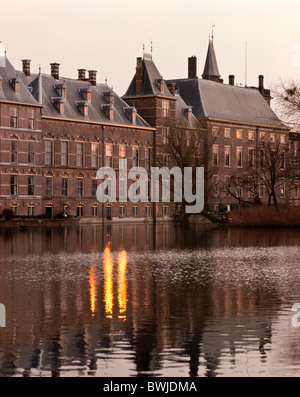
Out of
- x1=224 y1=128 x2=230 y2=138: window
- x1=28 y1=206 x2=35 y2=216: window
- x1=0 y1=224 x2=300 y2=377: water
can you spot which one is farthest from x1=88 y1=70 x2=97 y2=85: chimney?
x1=0 y1=224 x2=300 y2=377: water

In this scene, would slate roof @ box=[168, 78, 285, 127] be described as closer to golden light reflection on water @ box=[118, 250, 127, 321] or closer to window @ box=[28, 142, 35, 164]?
window @ box=[28, 142, 35, 164]

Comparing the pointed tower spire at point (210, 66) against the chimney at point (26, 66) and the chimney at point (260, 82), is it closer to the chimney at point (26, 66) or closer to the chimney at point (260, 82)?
the chimney at point (260, 82)

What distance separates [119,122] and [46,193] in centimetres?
1193

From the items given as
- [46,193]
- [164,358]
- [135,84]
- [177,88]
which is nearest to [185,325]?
[164,358]

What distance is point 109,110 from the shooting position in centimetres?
8156

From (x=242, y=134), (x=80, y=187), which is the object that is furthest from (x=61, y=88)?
(x=242, y=134)

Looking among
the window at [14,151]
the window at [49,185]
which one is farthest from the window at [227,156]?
the window at [14,151]

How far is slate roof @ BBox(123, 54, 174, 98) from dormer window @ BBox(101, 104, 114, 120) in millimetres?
6432

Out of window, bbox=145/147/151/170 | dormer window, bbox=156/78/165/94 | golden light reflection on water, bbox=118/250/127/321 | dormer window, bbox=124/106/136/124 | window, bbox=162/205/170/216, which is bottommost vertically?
window, bbox=162/205/170/216

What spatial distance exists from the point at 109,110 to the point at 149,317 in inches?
2620

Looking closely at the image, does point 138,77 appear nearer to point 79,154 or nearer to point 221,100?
point 79,154

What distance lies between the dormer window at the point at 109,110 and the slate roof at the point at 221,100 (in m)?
16.6

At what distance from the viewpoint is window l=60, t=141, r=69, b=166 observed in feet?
251

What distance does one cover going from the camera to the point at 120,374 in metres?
11.2
